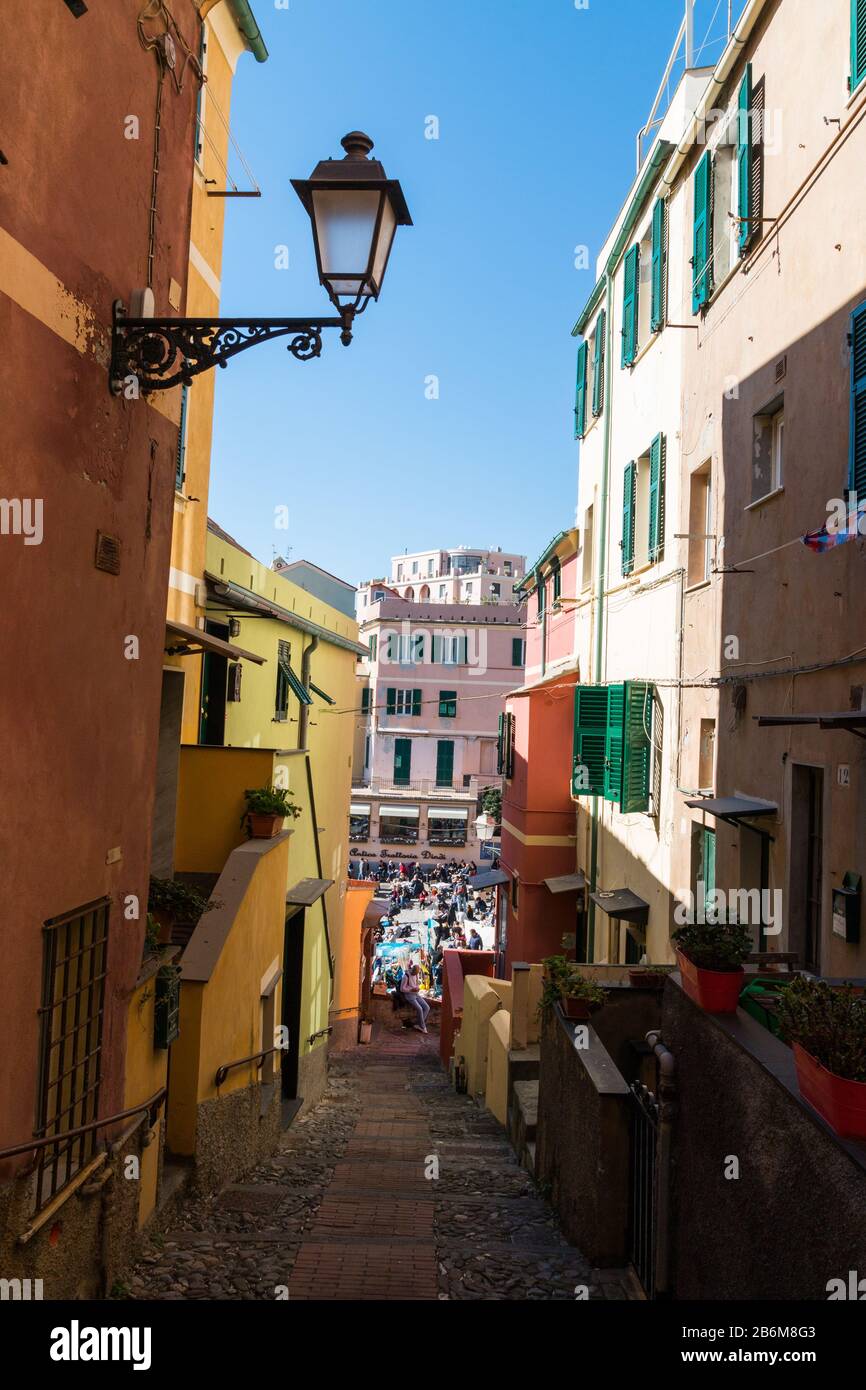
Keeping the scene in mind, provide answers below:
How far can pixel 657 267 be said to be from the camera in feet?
47.6

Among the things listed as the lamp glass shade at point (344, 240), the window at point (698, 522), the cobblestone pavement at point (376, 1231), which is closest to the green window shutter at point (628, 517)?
the window at point (698, 522)

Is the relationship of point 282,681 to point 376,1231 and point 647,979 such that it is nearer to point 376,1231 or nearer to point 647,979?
point 647,979

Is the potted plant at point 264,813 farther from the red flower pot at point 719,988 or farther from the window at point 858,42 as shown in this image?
the window at point 858,42

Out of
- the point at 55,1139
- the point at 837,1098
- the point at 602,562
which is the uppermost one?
the point at 602,562

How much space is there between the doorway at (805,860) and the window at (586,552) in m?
11.3

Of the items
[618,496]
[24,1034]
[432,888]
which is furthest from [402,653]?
[24,1034]

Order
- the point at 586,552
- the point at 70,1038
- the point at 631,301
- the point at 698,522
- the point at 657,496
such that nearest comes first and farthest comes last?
1. the point at 70,1038
2. the point at 698,522
3. the point at 657,496
4. the point at 631,301
5. the point at 586,552

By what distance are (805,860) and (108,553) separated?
20.2 feet

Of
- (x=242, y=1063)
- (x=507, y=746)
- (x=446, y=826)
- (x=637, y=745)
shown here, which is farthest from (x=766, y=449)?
(x=446, y=826)

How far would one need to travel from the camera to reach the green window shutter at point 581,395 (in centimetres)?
2052

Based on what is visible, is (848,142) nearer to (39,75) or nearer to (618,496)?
(39,75)

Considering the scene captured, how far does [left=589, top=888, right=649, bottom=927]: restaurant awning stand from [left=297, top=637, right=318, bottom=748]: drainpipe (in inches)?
248

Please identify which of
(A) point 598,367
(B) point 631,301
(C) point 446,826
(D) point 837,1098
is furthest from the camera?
(C) point 446,826

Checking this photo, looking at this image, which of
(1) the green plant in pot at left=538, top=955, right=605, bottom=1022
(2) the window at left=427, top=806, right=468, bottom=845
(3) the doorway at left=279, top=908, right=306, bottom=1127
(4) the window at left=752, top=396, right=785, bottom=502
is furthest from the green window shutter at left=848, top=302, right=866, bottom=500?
(2) the window at left=427, top=806, right=468, bottom=845
